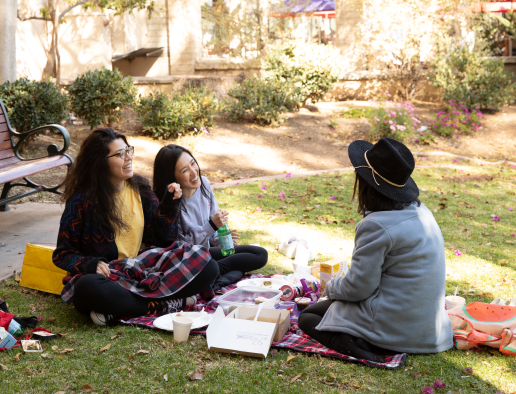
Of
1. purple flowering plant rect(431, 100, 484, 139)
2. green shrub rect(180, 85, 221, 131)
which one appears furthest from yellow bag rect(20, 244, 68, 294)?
purple flowering plant rect(431, 100, 484, 139)

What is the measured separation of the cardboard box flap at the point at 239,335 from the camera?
2.79 metres

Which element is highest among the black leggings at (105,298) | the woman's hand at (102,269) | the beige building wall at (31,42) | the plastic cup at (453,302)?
the beige building wall at (31,42)

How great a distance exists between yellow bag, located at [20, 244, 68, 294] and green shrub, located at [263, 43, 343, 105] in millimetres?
9131

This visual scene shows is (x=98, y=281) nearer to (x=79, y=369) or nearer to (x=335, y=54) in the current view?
(x=79, y=369)

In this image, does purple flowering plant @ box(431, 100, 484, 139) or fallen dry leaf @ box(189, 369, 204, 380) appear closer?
fallen dry leaf @ box(189, 369, 204, 380)

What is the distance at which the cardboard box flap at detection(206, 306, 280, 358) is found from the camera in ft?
9.17

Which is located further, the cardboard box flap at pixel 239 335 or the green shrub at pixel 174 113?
the green shrub at pixel 174 113

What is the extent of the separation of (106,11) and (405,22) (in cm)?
777

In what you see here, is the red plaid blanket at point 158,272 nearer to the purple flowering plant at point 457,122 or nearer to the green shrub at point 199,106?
the green shrub at point 199,106

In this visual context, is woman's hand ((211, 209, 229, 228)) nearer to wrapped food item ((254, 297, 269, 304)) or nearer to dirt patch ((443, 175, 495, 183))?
wrapped food item ((254, 297, 269, 304))

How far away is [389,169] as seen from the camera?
2.59 m

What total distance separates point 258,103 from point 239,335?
8373 millimetres

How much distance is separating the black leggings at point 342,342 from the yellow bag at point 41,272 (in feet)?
5.85

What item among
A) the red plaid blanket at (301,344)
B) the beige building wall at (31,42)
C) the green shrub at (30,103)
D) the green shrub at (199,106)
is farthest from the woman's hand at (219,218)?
the beige building wall at (31,42)
